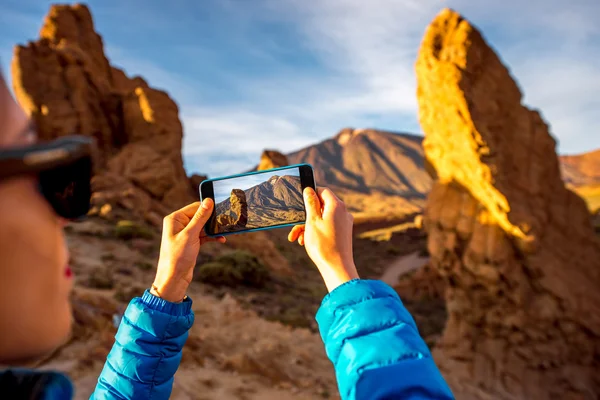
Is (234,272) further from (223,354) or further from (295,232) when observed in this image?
(295,232)

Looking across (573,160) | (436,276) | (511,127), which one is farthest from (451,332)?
(573,160)

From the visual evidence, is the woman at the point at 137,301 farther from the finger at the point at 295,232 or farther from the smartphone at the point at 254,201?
the finger at the point at 295,232

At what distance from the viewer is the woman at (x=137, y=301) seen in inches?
26.9

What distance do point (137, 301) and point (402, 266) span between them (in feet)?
82.2

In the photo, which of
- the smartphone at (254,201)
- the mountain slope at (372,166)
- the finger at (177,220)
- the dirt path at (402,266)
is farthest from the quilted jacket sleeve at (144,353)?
the mountain slope at (372,166)

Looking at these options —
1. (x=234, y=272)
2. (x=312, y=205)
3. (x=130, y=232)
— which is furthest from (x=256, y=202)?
(x=130, y=232)

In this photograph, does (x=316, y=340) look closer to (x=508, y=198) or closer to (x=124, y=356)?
(x=508, y=198)

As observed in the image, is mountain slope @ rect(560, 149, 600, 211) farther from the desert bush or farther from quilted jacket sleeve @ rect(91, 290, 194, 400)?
quilted jacket sleeve @ rect(91, 290, 194, 400)

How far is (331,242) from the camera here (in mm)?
1289

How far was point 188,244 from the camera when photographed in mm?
1486

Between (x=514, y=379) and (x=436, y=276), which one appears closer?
(x=514, y=379)

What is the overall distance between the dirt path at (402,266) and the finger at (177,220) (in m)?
20.1

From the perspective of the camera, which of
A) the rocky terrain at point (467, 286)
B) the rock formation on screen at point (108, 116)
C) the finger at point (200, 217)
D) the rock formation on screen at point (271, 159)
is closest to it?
the finger at point (200, 217)

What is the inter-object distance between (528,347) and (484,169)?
4040 mm
